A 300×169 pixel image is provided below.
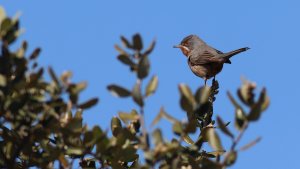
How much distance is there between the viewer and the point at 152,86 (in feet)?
7.84

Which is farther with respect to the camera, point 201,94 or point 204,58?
point 204,58

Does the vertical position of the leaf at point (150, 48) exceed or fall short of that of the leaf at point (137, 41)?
it falls short

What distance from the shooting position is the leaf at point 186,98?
2250mm

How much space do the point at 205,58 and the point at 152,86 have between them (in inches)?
337

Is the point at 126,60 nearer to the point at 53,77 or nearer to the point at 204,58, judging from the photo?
the point at 53,77

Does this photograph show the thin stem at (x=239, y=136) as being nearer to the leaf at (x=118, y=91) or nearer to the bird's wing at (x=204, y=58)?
the leaf at (x=118, y=91)

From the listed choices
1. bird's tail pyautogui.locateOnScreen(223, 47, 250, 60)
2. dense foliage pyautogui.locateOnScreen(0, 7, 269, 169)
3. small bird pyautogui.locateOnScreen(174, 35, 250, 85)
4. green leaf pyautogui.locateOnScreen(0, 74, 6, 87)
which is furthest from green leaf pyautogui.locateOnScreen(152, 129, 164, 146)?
small bird pyautogui.locateOnScreen(174, 35, 250, 85)

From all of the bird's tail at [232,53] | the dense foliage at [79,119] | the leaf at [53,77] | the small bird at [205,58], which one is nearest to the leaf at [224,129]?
the dense foliage at [79,119]

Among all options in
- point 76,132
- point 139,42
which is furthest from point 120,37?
point 76,132

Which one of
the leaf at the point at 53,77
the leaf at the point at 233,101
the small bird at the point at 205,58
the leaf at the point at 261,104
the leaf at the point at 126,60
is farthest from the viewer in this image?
the small bird at the point at 205,58

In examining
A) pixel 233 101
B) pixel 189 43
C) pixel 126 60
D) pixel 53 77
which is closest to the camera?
pixel 233 101

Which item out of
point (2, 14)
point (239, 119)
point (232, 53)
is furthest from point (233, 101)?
point (232, 53)

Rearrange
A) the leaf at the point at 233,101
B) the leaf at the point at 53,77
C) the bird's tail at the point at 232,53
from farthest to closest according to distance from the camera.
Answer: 1. the bird's tail at the point at 232,53
2. the leaf at the point at 53,77
3. the leaf at the point at 233,101

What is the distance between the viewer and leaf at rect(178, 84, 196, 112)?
2.25 metres
